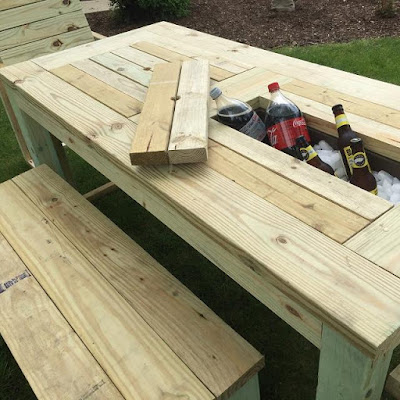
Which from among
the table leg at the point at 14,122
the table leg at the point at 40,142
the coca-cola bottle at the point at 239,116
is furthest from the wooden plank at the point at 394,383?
the table leg at the point at 14,122

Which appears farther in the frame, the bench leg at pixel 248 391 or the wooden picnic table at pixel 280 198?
the bench leg at pixel 248 391

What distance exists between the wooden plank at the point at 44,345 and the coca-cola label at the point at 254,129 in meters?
0.91

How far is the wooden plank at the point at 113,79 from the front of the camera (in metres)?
1.99

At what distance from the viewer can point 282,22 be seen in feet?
18.5

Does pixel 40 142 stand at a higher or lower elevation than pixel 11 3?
lower

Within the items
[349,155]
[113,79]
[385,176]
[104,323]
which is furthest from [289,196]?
[113,79]

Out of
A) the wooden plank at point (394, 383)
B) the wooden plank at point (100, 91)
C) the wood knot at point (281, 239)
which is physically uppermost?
the wood knot at point (281, 239)

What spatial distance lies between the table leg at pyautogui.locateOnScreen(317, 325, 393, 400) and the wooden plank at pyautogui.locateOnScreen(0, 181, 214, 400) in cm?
33

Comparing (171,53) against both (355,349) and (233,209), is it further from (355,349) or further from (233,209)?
(355,349)

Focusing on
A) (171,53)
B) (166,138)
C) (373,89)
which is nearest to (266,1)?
(171,53)

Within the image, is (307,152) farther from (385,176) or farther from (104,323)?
(104,323)

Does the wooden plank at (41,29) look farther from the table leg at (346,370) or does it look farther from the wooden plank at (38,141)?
the table leg at (346,370)

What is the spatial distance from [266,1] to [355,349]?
6101mm

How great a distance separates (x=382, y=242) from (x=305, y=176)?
1.07ft
